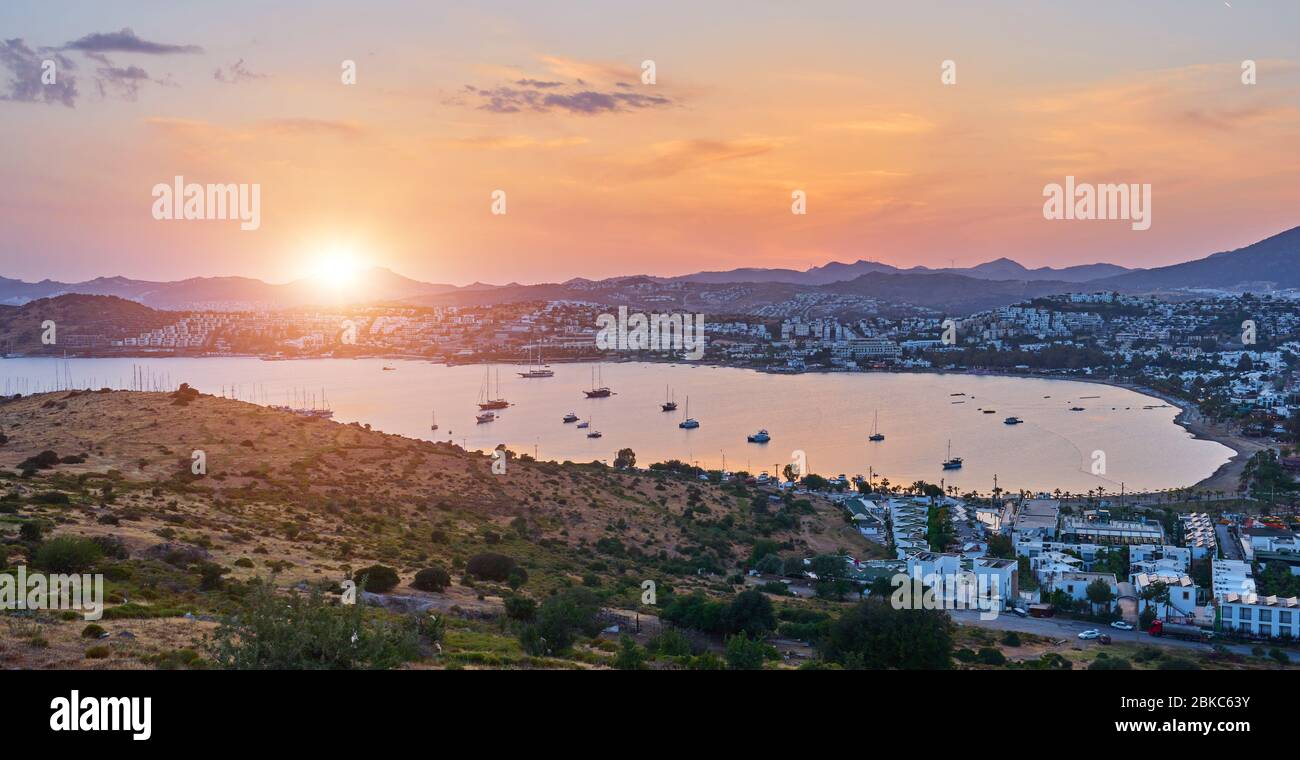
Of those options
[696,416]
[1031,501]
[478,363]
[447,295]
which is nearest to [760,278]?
[447,295]

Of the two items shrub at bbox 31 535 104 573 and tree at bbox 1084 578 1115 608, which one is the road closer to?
tree at bbox 1084 578 1115 608

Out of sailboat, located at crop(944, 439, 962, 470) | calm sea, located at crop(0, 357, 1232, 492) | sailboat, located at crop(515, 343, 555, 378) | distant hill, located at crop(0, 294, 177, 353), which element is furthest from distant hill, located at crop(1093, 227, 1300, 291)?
distant hill, located at crop(0, 294, 177, 353)

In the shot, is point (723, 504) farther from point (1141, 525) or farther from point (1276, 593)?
point (1276, 593)

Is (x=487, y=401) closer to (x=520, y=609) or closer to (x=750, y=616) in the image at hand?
(x=750, y=616)

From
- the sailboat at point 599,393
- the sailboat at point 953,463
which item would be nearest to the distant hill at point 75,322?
the sailboat at point 599,393

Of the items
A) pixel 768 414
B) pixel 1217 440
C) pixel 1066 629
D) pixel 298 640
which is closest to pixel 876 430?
pixel 768 414

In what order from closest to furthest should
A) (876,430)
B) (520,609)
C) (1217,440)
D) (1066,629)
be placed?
1. (520,609)
2. (1066,629)
3. (1217,440)
4. (876,430)

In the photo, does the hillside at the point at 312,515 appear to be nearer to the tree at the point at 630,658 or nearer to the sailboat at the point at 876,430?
the tree at the point at 630,658
